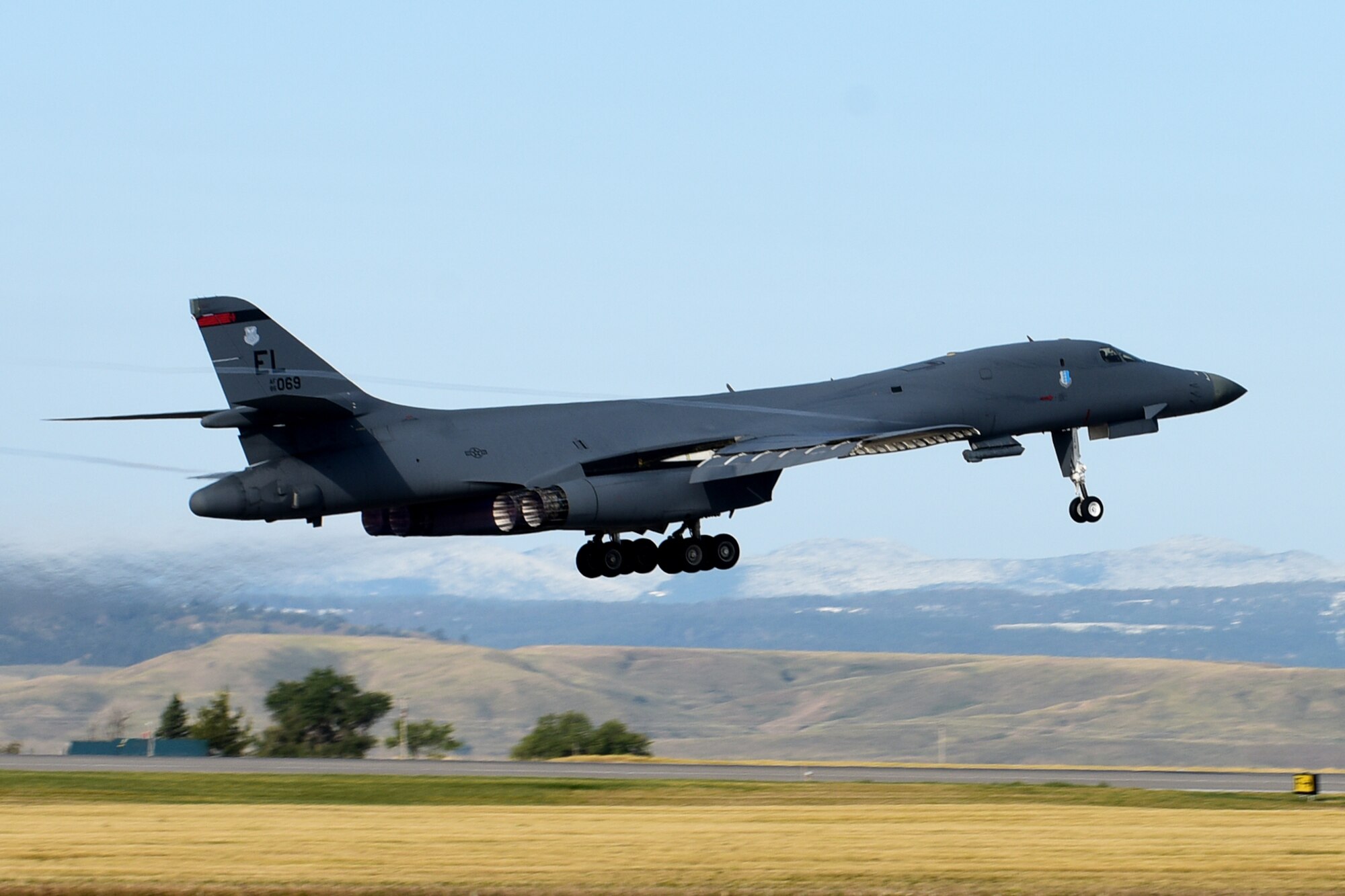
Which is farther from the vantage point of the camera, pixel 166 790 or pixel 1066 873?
pixel 166 790

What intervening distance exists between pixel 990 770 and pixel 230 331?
76.0 feet

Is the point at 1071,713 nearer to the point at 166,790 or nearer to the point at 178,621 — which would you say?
the point at 178,621

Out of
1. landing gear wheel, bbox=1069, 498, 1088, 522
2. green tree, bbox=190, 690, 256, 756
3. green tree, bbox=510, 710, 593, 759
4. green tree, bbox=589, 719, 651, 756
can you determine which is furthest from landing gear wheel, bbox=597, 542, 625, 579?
green tree, bbox=190, 690, 256, 756

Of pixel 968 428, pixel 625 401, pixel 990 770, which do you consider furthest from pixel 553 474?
pixel 990 770

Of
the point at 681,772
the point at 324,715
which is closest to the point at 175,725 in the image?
the point at 324,715

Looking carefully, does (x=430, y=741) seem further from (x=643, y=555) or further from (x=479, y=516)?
(x=479, y=516)

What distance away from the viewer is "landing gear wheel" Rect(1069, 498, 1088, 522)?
3731cm

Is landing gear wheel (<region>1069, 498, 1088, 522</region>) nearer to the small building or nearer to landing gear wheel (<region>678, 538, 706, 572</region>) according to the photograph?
landing gear wheel (<region>678, 538, 706, 572</region>)

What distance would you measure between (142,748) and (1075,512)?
3073cm

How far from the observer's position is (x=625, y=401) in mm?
33781

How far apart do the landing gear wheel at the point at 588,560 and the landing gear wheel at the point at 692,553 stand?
158cm

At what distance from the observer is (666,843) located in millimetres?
25250

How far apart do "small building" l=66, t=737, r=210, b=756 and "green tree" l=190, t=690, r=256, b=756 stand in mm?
4592

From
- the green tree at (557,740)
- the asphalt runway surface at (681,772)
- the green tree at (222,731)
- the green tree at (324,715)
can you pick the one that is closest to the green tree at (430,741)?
the green tree at (324,715)
